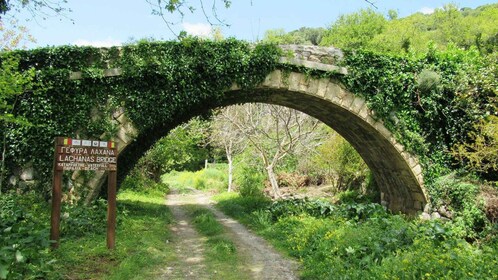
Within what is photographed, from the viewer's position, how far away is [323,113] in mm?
11891

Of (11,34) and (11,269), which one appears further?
(11,34)

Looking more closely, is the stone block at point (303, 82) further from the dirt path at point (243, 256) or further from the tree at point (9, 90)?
the tree at point (9, 90)

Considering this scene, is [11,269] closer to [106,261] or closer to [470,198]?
[106,261]

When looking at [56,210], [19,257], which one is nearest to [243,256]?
[56,210]

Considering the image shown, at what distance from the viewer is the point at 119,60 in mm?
9219

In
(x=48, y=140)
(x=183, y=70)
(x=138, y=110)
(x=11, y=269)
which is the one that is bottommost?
(x=11, y=269)

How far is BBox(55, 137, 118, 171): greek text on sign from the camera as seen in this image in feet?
19.7

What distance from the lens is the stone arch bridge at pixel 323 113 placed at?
997 centimetres

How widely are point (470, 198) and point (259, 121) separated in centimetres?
802

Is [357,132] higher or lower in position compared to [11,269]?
higher

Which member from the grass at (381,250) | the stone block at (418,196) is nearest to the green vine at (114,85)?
the grass at (381,250)

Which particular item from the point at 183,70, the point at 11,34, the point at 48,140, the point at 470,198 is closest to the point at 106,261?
the point at 48,140

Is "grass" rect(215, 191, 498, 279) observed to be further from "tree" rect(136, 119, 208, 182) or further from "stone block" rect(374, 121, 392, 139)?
"tree" rect(136, 119, 208, 182)

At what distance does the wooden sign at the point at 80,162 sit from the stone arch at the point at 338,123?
277 centimetres
